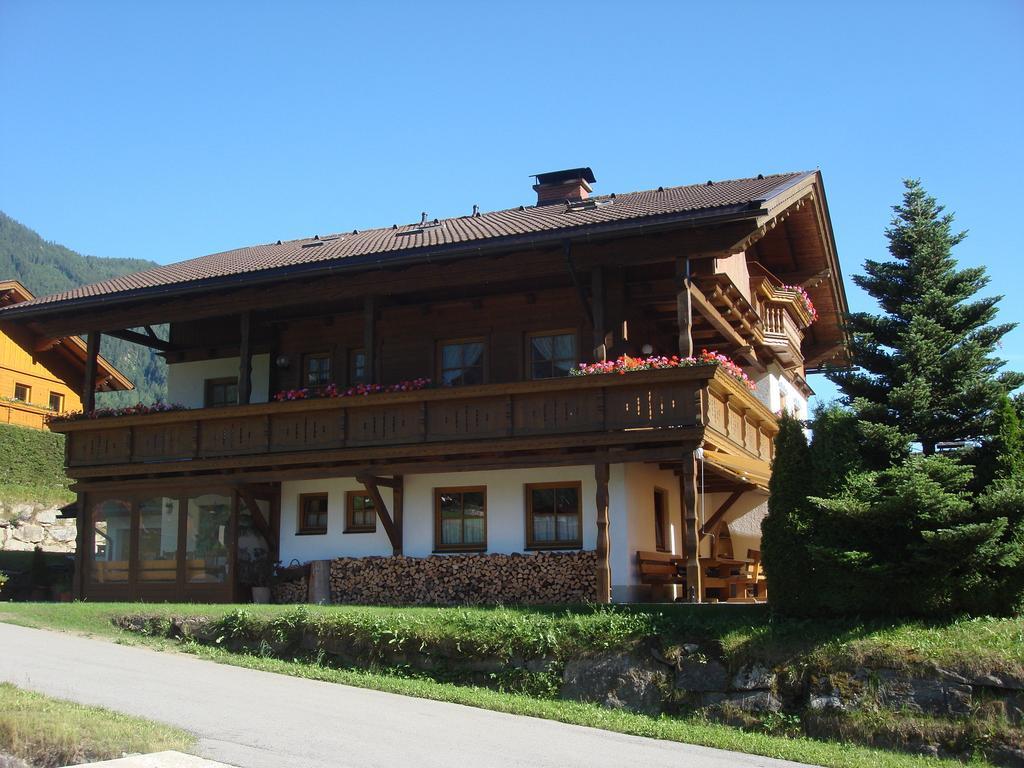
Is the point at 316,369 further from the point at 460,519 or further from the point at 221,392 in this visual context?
the point at 460,519

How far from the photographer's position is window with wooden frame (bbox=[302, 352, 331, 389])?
2384cm

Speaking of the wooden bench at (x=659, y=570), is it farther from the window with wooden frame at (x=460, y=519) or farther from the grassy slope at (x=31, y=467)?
the grassy slope at (x=31, y=467)

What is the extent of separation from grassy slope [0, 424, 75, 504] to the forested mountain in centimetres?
6562

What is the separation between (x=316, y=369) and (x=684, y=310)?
9465 millimetres

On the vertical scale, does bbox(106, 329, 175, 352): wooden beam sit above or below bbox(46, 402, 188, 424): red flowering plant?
above

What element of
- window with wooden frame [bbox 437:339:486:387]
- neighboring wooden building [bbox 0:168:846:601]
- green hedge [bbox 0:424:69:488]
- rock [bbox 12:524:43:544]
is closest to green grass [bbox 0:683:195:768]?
neighboring wooden building [bbox 0:168:846:601]

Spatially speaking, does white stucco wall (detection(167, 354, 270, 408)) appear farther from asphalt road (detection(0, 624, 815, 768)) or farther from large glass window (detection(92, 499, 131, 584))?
asphalt road (detection(0, 624, 815, 768))

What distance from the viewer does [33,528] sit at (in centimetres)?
3362

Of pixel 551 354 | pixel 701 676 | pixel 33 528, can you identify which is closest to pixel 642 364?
Result: pixel 551 354

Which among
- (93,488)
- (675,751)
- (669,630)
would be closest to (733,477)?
(669,630)

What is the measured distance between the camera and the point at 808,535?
45.8 feet

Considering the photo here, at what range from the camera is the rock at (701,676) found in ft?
42.7

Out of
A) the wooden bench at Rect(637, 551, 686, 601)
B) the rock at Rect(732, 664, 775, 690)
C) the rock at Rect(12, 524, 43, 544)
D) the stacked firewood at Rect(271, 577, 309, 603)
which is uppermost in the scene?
the rock at Rect(12, 524, 43, 544)

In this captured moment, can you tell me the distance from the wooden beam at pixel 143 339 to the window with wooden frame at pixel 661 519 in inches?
451
